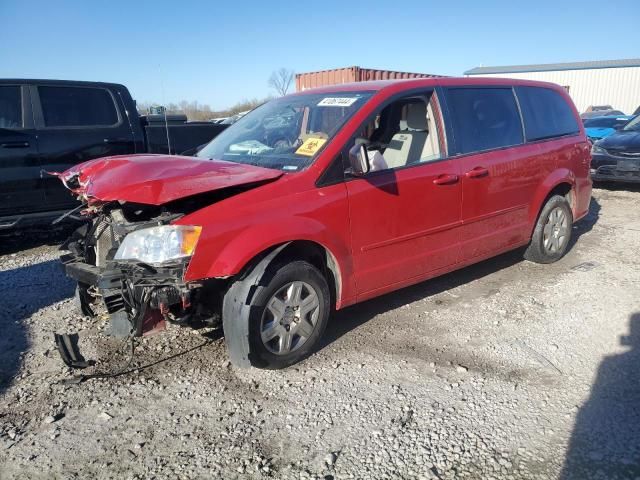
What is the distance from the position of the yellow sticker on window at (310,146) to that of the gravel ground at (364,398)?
1.37 metres

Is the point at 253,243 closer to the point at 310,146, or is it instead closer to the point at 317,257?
the point at 317,257

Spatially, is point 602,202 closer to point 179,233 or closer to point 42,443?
point 179,233

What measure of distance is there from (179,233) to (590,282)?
3942mm

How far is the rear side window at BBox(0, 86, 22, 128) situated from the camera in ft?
18.2

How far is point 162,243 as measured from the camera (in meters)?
2.79

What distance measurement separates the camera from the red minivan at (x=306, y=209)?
284 cm

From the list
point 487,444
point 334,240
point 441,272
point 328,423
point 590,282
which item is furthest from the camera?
point 590,282

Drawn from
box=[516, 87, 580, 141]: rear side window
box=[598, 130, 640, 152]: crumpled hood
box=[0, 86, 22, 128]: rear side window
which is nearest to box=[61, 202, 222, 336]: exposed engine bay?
box=[0, 86, 22, 128]: rear side window

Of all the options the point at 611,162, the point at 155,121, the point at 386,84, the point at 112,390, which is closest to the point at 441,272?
the point at 386,84

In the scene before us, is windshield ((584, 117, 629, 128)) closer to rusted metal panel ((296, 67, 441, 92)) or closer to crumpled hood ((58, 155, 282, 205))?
rusted metal panel ((296, 67, 441, 92))

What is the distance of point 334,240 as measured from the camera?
3254 millimetres

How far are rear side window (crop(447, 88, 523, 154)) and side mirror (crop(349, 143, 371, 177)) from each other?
1.19 meters

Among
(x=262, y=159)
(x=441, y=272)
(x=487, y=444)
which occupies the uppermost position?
(x=262, y=159)

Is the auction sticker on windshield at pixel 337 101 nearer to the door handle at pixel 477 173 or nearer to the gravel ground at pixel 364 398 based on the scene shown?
the door handle at pixel 477 173
